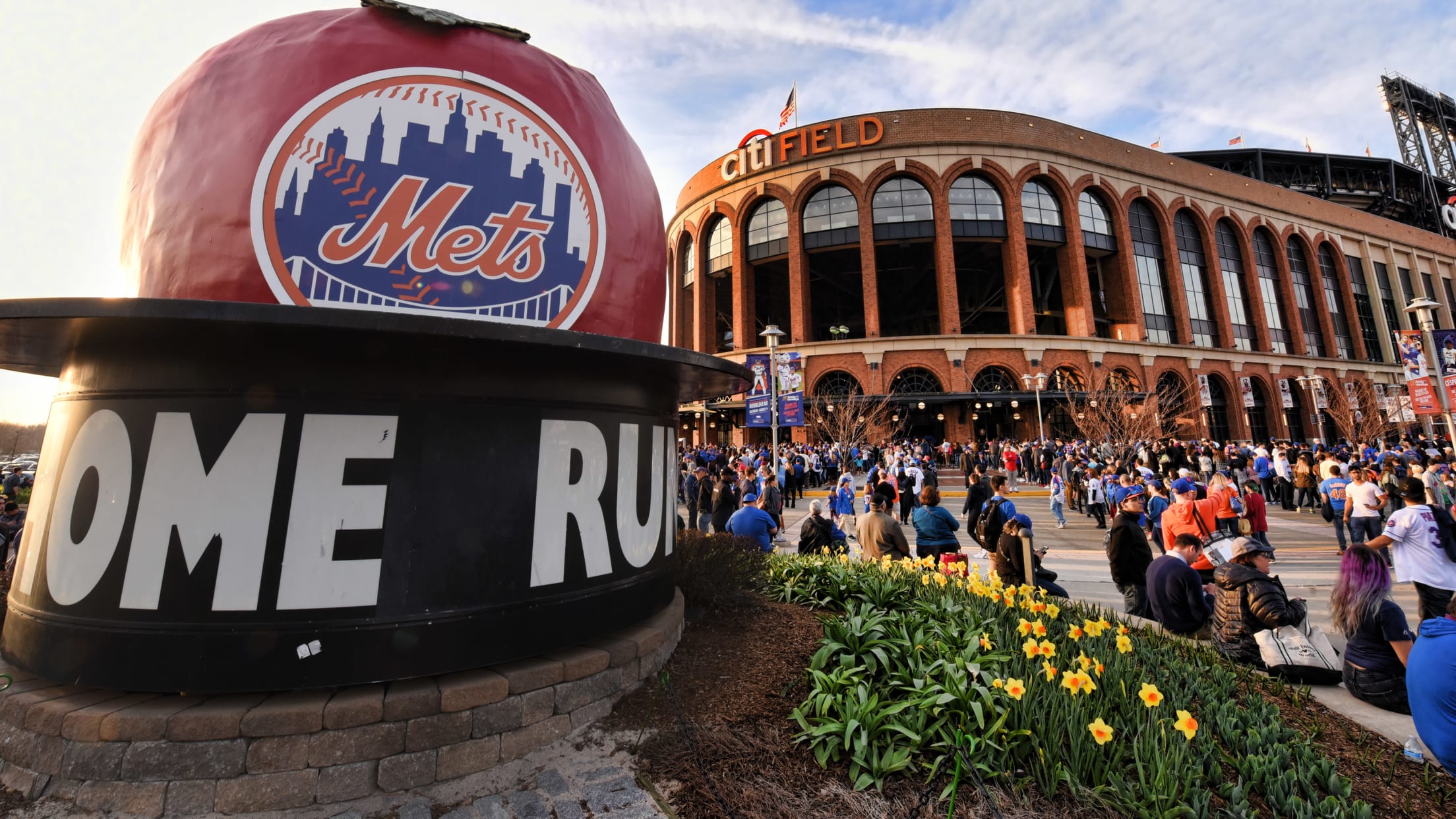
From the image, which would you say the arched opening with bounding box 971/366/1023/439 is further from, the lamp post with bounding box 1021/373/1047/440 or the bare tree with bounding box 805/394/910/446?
the bare tree with bounding box 805/394/910/446

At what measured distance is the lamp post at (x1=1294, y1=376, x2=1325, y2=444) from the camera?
3959 cm

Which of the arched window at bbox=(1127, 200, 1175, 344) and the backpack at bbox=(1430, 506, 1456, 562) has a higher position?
the arched window at bbox=(1127, 200, 1175, 344)

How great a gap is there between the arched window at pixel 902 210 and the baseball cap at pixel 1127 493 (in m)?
24.4

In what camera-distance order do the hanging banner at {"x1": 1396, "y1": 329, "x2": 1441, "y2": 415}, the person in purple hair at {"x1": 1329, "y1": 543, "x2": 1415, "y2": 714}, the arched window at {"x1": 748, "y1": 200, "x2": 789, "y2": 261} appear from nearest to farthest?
the person in purple hair at {"x1": 1329, "y1": 543, "x2": 1415, "y2": 714}, the hanging banner at {"x1": 1396, "y1": 329, "x2": 1441, "y2": 415}, the arched window at {"x1": 748, "y1": 200, "x2": 789, "y2": 261}

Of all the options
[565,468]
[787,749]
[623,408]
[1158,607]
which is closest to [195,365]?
[565,468]

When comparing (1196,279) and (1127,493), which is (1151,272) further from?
(1127,493)

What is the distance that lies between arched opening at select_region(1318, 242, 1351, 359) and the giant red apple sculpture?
2477 inches

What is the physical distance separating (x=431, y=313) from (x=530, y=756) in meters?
2.71

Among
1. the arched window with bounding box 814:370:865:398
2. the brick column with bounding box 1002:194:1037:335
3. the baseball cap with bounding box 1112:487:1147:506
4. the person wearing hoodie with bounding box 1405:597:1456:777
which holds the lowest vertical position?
the person wearing hoodie with bounding box 1405:597:1456:777

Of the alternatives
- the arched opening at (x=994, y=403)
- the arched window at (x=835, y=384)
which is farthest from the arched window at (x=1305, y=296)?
the arched window at (x=835, y=384)

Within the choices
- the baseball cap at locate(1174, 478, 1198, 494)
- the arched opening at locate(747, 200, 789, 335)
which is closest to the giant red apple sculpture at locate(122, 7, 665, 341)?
the baseball cap at locate(1174, 478, 1198, 494)

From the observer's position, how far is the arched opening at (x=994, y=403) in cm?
3139

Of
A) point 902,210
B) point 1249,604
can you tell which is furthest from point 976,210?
point 1249,604

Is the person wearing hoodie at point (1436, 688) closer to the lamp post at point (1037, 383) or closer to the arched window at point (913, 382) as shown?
the lamp post at point (1037, 383)
